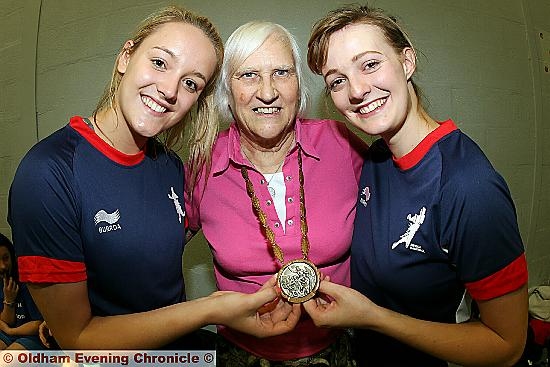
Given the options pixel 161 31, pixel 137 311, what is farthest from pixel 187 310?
pixel 161 31

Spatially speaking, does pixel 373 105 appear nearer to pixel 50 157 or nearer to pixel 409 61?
pixel 409 61


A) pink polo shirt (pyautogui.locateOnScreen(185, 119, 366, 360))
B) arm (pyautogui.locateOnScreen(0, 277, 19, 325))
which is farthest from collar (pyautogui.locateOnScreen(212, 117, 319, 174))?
arm (pyautogui.locateOnScreen(0, 277, 19, 325))

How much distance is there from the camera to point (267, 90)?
42.9 inches

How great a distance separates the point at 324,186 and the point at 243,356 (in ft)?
1.38

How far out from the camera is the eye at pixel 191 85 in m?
1.02

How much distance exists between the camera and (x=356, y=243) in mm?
1106

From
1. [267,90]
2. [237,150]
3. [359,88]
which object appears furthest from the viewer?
[237,150]

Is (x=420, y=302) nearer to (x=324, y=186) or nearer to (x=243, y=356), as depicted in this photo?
(x=324, y=186)

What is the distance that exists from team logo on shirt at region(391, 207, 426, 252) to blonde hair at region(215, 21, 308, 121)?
1.32 feet

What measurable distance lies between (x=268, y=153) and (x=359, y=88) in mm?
324

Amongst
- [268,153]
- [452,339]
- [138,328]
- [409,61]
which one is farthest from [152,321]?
[409,61]

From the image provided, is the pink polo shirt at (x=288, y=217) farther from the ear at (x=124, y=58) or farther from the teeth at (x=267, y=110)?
the ear at (x=124, y=58)

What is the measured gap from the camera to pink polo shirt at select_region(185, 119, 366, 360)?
1.13 metres

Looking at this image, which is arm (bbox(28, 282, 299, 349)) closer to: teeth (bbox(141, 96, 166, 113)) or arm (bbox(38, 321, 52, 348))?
arm (bbox(38, 321, 52, 348))
